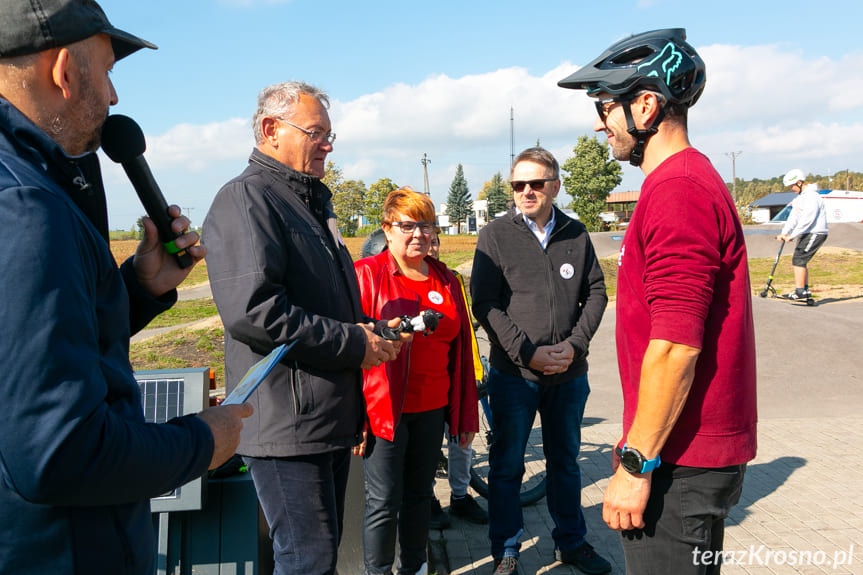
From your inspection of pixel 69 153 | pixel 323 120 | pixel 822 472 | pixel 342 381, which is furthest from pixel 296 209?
pixel 822 472

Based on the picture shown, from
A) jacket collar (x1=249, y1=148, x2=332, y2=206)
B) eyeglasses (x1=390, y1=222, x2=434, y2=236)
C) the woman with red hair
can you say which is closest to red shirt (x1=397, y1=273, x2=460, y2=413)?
the woman with red hair

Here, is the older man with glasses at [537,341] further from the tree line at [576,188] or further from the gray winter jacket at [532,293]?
the tree line at [576,188]

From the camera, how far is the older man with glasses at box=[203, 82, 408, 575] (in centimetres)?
245

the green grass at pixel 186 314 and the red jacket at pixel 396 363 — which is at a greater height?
the red jacket at pixel 396 363

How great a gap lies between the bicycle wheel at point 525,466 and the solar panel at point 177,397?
1937 millimetres

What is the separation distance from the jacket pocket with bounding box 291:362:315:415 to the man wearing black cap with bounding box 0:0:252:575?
0.93 metres

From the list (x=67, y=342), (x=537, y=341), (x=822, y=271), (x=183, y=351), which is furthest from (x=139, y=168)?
(x=822, y=271)

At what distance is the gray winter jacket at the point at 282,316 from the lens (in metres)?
2.44

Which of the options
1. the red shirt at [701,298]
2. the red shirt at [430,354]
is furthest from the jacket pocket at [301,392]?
the red shirt at [701,298]

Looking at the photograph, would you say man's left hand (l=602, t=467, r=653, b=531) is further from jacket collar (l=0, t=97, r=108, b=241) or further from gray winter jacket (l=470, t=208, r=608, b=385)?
gray winter jacket (l=470, t=208, r=608, b=385)

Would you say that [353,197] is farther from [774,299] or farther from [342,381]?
[342,381]

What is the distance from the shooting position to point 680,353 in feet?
6.44

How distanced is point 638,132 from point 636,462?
3.73ft

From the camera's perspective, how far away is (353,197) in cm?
7331
